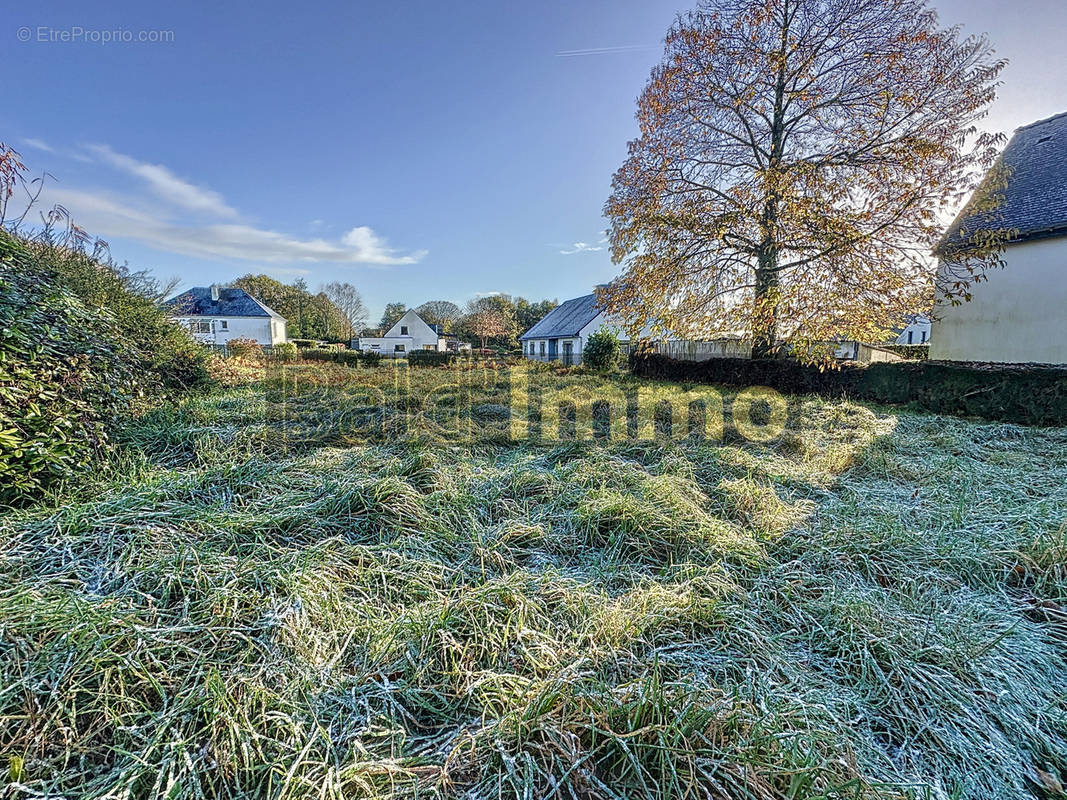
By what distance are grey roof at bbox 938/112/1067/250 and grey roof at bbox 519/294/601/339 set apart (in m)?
15.6

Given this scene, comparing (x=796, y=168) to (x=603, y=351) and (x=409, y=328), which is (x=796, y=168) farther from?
(x=409, y=328)

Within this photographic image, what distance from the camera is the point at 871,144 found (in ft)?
25.9

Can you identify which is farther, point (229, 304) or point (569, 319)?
point (229, 304)

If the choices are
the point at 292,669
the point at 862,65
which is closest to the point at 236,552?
the point at 292,669

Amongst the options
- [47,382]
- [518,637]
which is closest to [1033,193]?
[518,637]

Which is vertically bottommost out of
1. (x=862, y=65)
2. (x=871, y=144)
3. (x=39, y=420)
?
(x=39, y=420)

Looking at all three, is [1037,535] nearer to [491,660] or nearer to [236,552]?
[491,660]

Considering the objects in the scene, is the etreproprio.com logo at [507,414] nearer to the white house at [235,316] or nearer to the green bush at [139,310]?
the green bush at [139,310]

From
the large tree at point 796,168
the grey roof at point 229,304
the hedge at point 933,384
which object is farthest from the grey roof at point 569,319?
the grey roof at point 229,304

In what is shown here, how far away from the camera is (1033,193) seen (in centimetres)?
945

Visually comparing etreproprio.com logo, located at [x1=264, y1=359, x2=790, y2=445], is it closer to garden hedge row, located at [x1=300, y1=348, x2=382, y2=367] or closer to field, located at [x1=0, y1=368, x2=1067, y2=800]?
field, located at [x1=0, y1=368, x2=1067, y2=800]

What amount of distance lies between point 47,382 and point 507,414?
4.24m

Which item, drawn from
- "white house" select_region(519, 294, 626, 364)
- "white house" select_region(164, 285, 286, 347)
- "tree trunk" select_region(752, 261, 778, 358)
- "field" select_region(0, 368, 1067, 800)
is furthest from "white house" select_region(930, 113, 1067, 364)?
"white house" select_region(164, 285, 286, 347)

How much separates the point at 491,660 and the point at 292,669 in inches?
27.5
